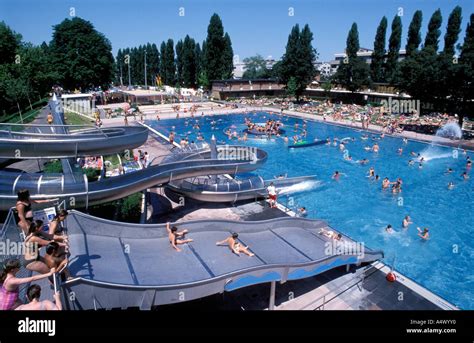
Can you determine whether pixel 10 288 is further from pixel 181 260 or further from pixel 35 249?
pixel 181 260

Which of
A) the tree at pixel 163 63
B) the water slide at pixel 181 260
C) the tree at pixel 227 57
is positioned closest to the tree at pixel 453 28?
the tree at pixel 227 57

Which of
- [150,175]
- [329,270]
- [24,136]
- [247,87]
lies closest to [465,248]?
[329,270]

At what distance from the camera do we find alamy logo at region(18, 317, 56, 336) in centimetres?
247

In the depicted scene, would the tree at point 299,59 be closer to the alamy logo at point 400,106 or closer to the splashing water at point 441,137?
the alamy logo at point 400,106

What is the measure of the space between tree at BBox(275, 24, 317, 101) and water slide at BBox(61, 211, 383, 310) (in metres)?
46.9

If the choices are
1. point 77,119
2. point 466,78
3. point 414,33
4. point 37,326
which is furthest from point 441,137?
point 77,119

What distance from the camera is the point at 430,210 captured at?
16.8 meters

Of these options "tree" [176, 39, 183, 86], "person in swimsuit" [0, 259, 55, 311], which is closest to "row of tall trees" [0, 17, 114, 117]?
"tree" [176, 39, 183, 86]

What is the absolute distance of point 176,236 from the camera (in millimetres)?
9078

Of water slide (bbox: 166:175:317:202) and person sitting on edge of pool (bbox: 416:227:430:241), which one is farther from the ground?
water slide (bbox: 166:175:317:202)

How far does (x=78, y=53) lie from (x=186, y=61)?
33264 millimetres

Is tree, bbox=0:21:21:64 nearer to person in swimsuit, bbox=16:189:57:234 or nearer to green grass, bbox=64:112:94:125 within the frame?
green grass, bbox=64:112:94:125

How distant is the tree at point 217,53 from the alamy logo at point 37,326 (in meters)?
60.9

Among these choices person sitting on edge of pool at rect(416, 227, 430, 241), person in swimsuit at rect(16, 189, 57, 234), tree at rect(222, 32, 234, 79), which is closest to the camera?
person in swimsuit at rect(16, 189, 57, 234)
